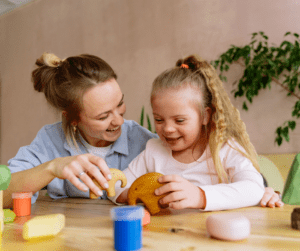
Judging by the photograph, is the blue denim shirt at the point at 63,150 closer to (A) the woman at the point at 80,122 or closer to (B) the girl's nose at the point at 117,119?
(A) the woman at the point at 80,122

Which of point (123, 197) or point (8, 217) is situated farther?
point (123, 197)

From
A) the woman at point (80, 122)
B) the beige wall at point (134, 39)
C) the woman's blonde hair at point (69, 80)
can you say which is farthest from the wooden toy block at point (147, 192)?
the beige wall at point (134, 39)

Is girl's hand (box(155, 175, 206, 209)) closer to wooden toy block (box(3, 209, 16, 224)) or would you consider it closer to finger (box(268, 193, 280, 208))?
finger (box(268, 193, 280, 208))

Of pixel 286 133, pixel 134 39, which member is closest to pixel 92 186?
pixel 286 133

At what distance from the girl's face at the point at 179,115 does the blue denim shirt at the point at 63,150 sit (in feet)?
0.94

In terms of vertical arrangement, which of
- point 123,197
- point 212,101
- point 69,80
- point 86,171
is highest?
point 69,80

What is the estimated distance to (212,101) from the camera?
1.18m

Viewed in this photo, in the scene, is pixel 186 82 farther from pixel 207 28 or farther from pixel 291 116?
pixel 207 28

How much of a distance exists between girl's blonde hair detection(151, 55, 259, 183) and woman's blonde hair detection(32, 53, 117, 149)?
0.96 feet

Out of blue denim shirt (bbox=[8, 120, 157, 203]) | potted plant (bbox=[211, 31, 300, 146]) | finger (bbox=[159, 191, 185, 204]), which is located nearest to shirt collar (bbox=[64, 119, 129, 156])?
A: blue denim shirt (bbox=[8, 120, 157, 203])

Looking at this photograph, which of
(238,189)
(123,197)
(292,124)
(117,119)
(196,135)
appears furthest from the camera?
(292,124)

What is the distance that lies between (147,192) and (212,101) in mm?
547

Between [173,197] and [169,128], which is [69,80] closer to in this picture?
[169,128]

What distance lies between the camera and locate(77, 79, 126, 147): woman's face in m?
1.23
